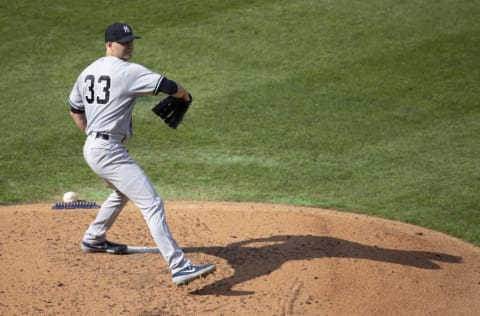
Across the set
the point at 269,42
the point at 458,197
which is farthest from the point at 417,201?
the point at 269,42

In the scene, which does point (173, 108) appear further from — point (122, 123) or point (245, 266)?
point (245, 266)

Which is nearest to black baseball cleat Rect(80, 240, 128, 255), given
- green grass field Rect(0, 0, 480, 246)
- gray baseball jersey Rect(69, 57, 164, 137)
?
gray baseball jersey Rect(69, 57, 164, 137)

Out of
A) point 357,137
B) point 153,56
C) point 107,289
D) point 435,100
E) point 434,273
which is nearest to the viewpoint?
point 107,289

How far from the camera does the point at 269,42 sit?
12336 millimetres

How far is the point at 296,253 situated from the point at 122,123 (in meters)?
1.91

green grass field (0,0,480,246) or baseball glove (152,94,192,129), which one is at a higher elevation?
baseball glove (152,94,192,129)

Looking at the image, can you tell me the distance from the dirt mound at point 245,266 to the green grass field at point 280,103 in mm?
607

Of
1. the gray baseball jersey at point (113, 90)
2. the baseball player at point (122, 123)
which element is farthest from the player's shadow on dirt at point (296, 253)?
the gray baseball jersey at point (113, 90)

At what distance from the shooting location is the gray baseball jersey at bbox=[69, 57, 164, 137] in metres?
5.93

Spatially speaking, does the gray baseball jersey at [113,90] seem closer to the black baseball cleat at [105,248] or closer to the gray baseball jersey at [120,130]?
the gray baseball jersey at [120,130]

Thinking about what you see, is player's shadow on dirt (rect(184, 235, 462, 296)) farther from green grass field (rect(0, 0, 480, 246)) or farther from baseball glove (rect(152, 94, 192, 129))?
baseball glove (rect(152, 94, 192, 129))

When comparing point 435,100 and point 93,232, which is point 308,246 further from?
point 435,100

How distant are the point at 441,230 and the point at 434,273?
1.17m

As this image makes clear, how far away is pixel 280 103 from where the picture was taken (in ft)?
34.9
